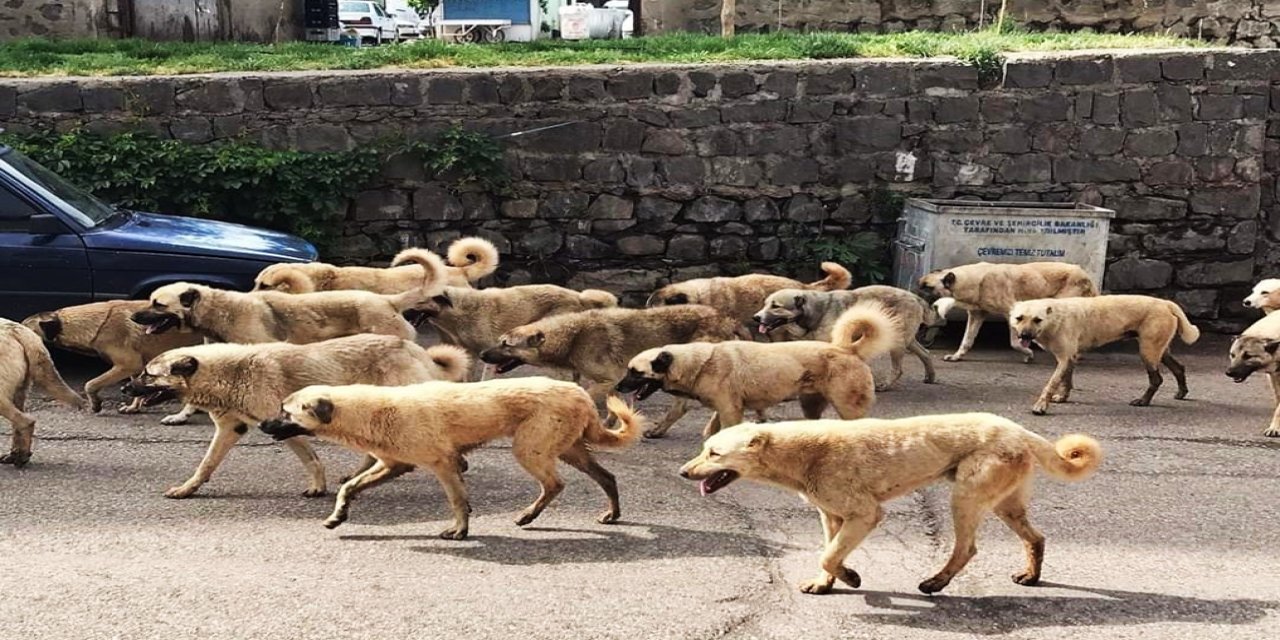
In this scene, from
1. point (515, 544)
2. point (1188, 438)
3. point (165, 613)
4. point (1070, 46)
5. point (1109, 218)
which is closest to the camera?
point (165, 613)

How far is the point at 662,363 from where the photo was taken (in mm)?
7852

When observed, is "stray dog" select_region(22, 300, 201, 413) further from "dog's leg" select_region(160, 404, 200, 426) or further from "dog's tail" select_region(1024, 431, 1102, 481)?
"dog's tail" select_region(1024, 431, 1102, 481)

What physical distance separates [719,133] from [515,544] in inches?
273

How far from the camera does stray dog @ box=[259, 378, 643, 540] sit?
6453 mm

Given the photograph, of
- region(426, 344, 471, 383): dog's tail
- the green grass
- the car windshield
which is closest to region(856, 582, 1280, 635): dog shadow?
region(426, 344, 471, 383): dog's tail

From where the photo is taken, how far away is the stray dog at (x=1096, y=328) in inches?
392

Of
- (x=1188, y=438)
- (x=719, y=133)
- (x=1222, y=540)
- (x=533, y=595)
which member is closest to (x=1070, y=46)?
(x=719, y=133)

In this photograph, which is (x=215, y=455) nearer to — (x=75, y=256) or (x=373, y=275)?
(x=373, y=275)

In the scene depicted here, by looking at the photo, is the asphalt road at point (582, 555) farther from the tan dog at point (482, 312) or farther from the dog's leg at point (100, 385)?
the tan dog at point (482, 312)

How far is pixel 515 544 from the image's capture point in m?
6.55

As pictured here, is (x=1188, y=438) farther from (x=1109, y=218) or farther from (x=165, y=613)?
(x=165, y=613)

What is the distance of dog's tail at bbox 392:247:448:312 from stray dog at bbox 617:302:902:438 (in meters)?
2.08

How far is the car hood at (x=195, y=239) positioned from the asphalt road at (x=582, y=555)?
1.60m

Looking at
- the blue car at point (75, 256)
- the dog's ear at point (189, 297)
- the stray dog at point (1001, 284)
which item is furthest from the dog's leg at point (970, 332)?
the dog's ear at point (189, 297)
